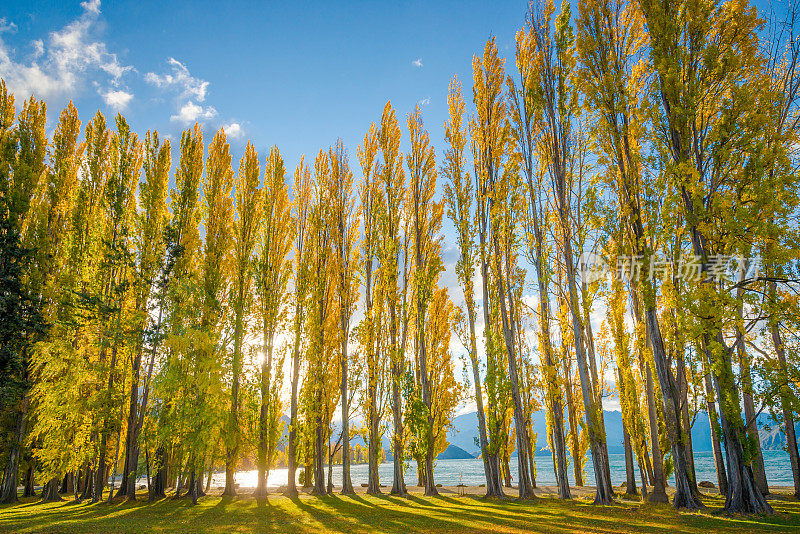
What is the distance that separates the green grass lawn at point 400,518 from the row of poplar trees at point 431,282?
3.55 feet

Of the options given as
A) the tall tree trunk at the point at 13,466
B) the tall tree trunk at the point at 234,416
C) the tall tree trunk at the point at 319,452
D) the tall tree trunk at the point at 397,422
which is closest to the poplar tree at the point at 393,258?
the tall tree trunk at the point at 397,422

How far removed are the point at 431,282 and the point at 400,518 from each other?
30.4 feet

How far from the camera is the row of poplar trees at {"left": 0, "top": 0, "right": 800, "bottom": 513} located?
10.7m

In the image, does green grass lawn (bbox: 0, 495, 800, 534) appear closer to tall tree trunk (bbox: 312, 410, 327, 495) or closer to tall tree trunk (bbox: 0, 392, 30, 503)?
tall tree trunk (bbox: 312, 410, 327, 495)

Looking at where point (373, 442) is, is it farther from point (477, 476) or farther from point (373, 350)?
point (477, 476)

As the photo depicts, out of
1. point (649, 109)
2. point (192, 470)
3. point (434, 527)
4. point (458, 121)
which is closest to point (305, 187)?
point (458, 121)

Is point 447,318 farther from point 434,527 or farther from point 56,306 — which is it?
point 56,306

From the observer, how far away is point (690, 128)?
1166 cm

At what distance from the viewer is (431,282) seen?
694 inches

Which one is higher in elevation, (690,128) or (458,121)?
(458,121)

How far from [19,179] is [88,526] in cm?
1660

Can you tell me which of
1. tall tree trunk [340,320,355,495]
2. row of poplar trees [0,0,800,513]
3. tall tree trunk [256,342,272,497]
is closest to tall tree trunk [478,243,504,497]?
row of poplar trees [0,0,800,513]

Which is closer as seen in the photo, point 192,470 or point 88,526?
point 88,526

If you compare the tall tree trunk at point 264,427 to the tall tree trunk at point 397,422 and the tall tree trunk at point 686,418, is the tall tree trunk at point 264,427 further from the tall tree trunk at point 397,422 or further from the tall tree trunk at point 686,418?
the tall tree trunk at point 686,418
